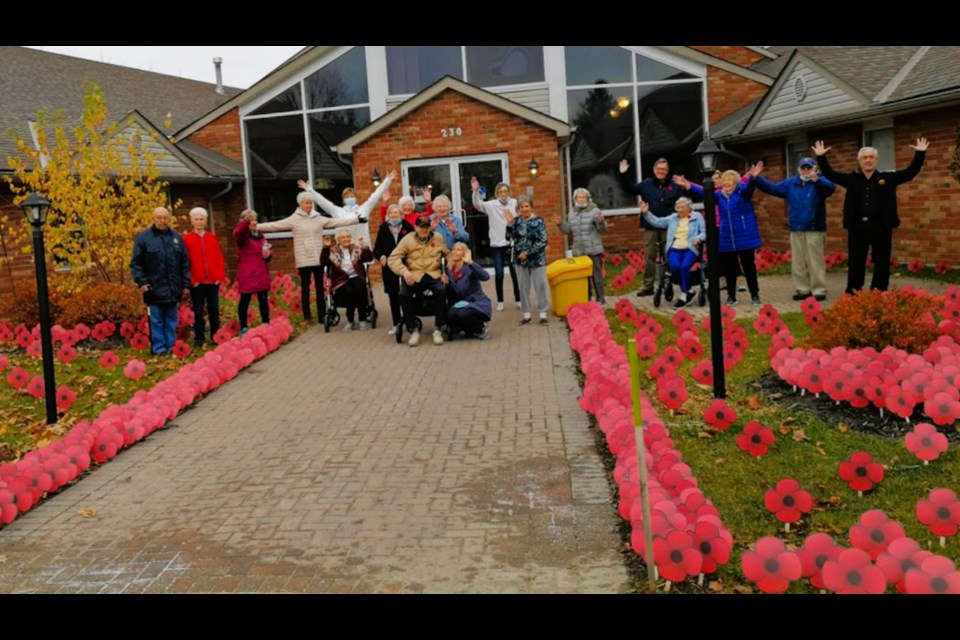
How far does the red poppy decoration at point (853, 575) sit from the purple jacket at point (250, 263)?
896cm

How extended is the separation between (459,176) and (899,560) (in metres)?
16.1

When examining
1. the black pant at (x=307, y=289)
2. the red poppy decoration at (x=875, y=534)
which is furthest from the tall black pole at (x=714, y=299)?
the black pant at (x=307, y=289)

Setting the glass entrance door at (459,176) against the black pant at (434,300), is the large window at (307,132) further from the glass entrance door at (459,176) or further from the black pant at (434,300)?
the black pant at (434,300)

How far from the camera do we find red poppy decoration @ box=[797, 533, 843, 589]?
12.5 feet

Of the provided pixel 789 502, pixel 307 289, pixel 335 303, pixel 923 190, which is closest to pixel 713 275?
pixel 789 502

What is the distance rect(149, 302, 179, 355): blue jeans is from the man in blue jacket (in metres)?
7.36

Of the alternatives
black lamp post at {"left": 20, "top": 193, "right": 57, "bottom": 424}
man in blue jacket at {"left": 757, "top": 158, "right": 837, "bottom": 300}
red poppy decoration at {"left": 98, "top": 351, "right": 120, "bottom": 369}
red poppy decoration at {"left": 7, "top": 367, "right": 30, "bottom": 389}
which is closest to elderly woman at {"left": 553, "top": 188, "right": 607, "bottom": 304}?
man in blue jacket at {"left": 757, "top": 158, "right": 837, "bottom": 300}

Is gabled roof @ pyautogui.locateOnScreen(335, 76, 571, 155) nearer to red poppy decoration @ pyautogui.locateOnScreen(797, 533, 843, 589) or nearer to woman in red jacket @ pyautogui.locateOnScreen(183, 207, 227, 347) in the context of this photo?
woman in red jacket @ pyautogui.locateOnScreen(183, 207, 227, 347)

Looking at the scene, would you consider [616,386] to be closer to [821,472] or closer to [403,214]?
[821,472]

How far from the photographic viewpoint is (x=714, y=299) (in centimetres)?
686

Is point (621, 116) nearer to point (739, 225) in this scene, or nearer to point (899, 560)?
point (739, 225)

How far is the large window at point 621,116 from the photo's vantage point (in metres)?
21.3
